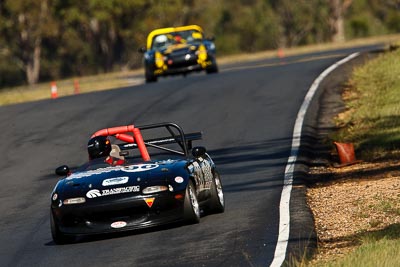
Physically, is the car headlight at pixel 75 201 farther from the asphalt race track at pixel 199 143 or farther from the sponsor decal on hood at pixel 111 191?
the asphalt race track at pixel 199 143

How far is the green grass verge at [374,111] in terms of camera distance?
18000mm

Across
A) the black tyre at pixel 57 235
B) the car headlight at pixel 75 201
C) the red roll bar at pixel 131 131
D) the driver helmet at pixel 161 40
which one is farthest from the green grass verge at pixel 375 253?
the driver helmet at pixel 161 40

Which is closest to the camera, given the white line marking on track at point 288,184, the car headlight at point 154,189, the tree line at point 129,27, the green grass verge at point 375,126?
the green grass verge at point 375,126

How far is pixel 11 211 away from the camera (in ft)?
49.4

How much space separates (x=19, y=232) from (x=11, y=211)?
6.61 feet

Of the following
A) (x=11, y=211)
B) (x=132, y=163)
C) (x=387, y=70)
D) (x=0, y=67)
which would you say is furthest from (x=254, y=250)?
(x=0, y=67)

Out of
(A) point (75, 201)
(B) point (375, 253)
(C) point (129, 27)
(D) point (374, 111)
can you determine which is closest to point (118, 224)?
(A) point (75, 201)

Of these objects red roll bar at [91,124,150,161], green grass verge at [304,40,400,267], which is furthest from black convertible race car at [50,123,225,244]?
green grass verge at [304,40,400,267]

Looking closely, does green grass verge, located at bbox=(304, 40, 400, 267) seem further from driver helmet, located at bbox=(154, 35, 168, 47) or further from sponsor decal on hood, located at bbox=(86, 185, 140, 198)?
driver helmet, located at bbox=(154, 35, 168, 47)

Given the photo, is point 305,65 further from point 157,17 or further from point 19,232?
point 157,17

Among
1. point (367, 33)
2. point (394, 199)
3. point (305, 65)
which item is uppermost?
point (394, 199)

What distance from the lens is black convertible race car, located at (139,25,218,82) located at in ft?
117

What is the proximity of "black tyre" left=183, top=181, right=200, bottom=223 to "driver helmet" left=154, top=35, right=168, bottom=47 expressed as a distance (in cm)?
2507

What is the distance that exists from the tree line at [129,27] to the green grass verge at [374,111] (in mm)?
48399
